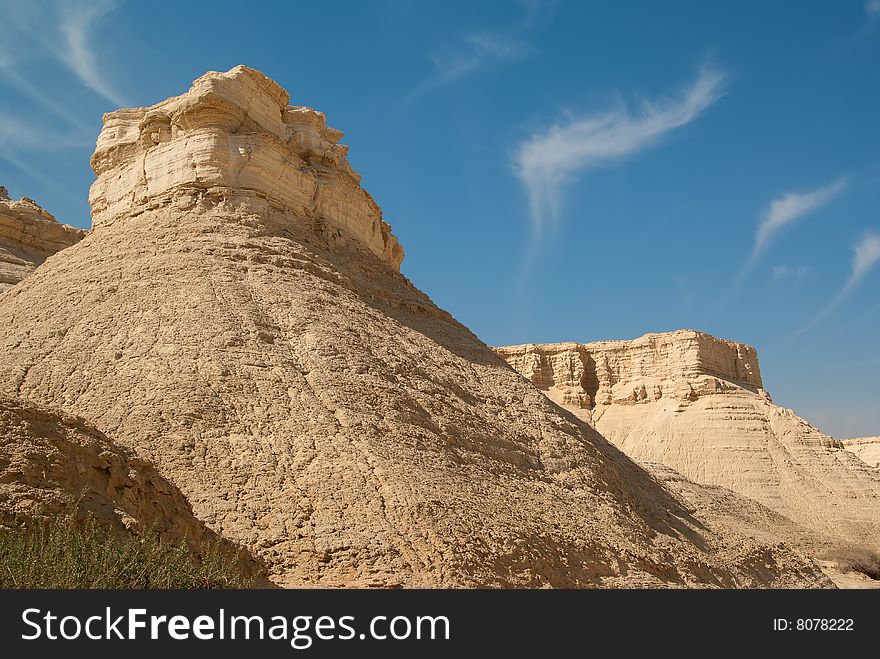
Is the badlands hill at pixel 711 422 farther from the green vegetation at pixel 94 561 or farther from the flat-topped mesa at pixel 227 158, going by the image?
the green vegetation at pixel 94 561

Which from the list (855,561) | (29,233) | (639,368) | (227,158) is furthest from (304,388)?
(639,368)

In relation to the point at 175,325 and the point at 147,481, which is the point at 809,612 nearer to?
the point at 147,481

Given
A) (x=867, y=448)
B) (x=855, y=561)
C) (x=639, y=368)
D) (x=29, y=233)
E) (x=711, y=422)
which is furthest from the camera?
(x=867, y=448)

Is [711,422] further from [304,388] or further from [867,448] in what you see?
[304,388]

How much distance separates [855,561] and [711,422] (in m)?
17.3

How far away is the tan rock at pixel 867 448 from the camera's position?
6675cm

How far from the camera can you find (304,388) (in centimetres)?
1499

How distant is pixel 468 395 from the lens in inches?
722

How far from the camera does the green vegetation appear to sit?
22.4ft

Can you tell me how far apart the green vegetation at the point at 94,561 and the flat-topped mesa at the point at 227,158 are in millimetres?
14115

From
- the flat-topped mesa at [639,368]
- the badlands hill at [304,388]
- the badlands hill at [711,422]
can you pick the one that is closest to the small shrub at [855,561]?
the badlands hill at [711,422]

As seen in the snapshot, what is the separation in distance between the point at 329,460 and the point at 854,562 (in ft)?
79.2

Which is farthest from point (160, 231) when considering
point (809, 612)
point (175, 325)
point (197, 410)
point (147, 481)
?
point (809, 612)

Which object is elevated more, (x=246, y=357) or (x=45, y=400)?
(x=246, y=357)
